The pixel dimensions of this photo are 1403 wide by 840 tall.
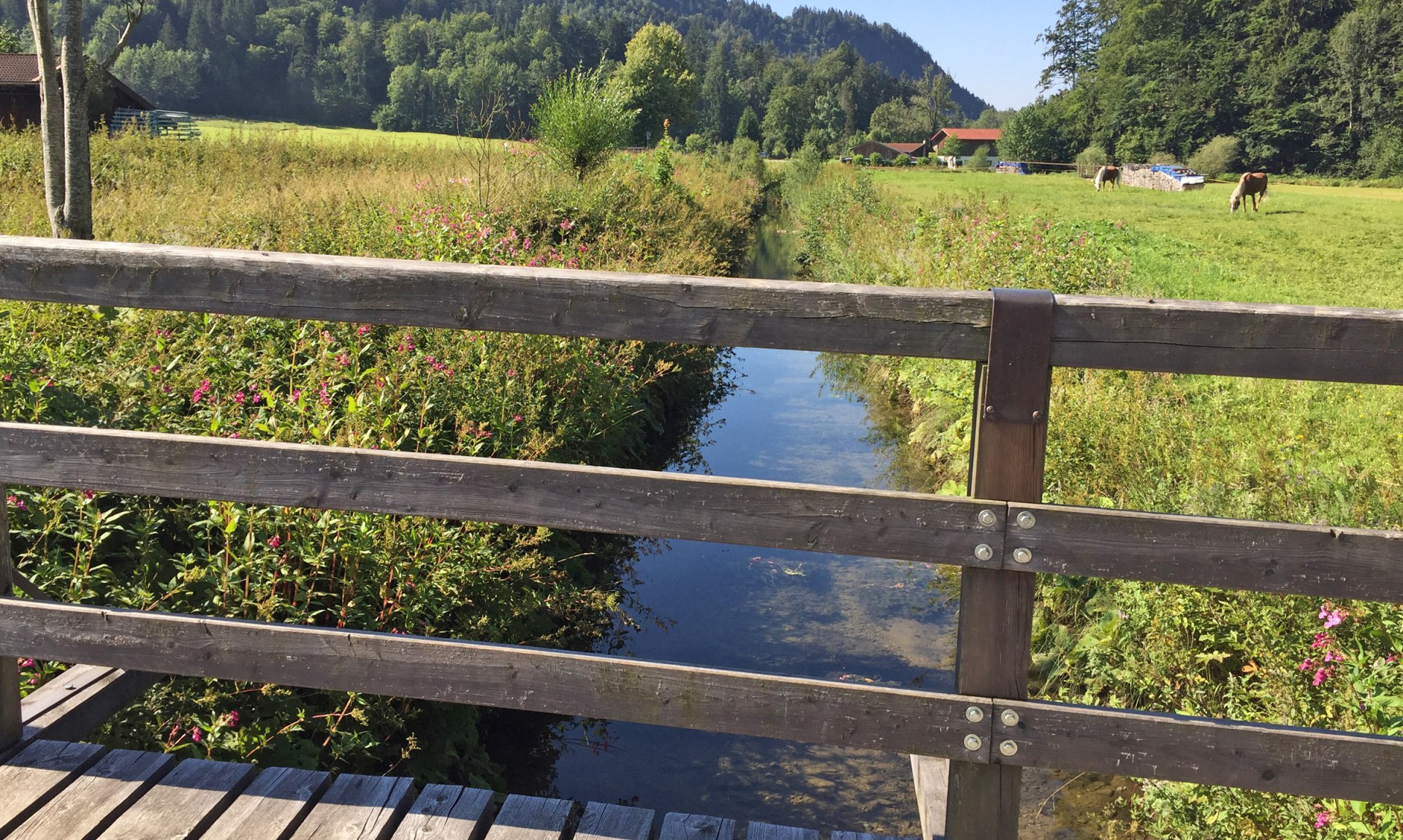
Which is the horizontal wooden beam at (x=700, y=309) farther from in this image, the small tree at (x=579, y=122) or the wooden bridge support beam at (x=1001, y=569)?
the small tree at (x=579, y=122)

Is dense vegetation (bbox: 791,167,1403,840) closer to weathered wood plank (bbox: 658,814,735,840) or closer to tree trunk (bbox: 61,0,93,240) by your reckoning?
weathered wood plank (bbox: 658,814,735,840)

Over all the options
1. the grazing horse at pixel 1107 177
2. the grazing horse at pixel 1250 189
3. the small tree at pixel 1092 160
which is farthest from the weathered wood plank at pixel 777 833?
the small tree at pixel 1092 160

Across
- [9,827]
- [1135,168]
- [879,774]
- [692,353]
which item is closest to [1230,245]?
[692,353]

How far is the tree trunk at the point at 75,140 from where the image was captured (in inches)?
294

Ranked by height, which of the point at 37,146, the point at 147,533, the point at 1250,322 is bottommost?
the point at 147,533

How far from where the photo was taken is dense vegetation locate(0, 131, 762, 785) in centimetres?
365

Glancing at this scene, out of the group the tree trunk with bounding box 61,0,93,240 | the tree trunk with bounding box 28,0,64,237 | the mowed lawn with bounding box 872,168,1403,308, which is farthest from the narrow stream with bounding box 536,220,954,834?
the tree trunk with bounding box 28,0,64,237

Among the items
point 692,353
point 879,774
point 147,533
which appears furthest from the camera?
point 692,353

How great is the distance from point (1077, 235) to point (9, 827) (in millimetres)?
13842

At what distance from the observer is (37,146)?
1479 centimetres

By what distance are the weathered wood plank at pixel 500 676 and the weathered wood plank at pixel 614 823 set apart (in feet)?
1.12

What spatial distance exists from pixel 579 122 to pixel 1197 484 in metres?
12.8

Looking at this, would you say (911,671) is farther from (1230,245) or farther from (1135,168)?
(1135,168)

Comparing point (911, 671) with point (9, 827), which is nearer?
point (9, 827)
